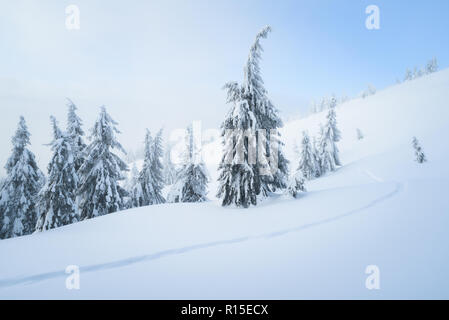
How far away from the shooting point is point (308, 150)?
38562 millimetres

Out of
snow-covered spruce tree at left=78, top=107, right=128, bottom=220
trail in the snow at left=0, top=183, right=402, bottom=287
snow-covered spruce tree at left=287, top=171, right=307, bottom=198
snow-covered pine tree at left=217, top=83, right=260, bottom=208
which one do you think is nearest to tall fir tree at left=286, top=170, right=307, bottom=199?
snow-covered spruce tree at left=287, top=171, right=307, bottom=198

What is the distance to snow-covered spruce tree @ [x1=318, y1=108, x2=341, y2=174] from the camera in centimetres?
3903

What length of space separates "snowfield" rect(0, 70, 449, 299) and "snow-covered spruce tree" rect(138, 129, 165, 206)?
11026 mm

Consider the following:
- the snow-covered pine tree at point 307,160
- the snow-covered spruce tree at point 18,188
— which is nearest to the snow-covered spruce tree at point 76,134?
the snow-covered spruce tree at point 18,188

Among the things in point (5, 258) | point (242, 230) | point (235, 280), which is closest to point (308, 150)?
point (242, 230)

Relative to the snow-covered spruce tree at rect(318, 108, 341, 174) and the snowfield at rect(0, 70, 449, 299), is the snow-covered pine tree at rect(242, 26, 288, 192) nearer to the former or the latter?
the snowfield at rect(0, 70, 449, 299)

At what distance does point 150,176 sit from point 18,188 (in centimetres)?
1106

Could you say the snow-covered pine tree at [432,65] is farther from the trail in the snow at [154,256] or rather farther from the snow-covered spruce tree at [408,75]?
the trail in the snow at [154,256]

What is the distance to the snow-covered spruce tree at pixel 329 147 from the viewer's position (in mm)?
39031

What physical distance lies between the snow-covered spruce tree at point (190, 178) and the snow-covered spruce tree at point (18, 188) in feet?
40.4

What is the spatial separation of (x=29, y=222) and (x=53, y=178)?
287 inches

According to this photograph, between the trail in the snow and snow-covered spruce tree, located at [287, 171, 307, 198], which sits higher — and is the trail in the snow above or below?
below

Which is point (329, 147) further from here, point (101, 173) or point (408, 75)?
point (408, 75)
